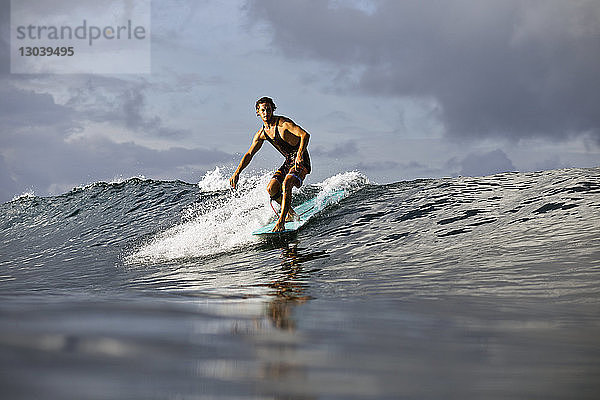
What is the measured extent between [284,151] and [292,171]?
1.60 feet

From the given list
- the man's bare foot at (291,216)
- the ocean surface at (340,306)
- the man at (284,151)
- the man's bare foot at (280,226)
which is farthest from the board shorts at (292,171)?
the ocean surface at (340,306)

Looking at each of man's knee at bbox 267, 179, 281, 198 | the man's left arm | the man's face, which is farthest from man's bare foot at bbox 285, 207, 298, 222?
the man's face

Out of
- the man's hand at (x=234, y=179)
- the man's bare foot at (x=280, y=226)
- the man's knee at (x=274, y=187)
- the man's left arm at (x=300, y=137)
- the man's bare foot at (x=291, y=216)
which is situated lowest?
the man's bare foot at (x=280, y=226)

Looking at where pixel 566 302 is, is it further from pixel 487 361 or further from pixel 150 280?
pixel 150 280

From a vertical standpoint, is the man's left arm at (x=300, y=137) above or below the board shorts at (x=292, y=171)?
above

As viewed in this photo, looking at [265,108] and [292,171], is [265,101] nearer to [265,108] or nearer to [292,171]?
[265,108]

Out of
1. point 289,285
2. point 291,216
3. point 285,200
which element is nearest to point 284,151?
point 285,200

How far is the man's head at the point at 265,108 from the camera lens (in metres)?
8.34

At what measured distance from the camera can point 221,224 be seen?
9234 mm

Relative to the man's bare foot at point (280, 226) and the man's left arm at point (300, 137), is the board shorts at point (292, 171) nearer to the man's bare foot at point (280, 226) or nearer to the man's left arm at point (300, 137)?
the man's left arm at point (300, 137)

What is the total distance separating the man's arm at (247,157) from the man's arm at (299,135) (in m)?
0.68

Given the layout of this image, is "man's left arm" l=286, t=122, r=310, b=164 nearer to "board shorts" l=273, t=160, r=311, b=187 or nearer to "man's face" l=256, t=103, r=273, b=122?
"board shorts" l=273, t=160, r=311, b=187

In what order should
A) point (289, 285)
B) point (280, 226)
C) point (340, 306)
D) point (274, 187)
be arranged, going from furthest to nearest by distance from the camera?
point (274, 187) → point (280, 226) → point (289, 285) → point (340, 306)

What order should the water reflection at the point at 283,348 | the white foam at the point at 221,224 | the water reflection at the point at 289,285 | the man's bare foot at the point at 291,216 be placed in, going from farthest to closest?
the man's bare foot at the point at 291,216 < the white foam at the point at 221,224 < the water reflection at the point at 289,285 < the water reflection at the point at 283,348
